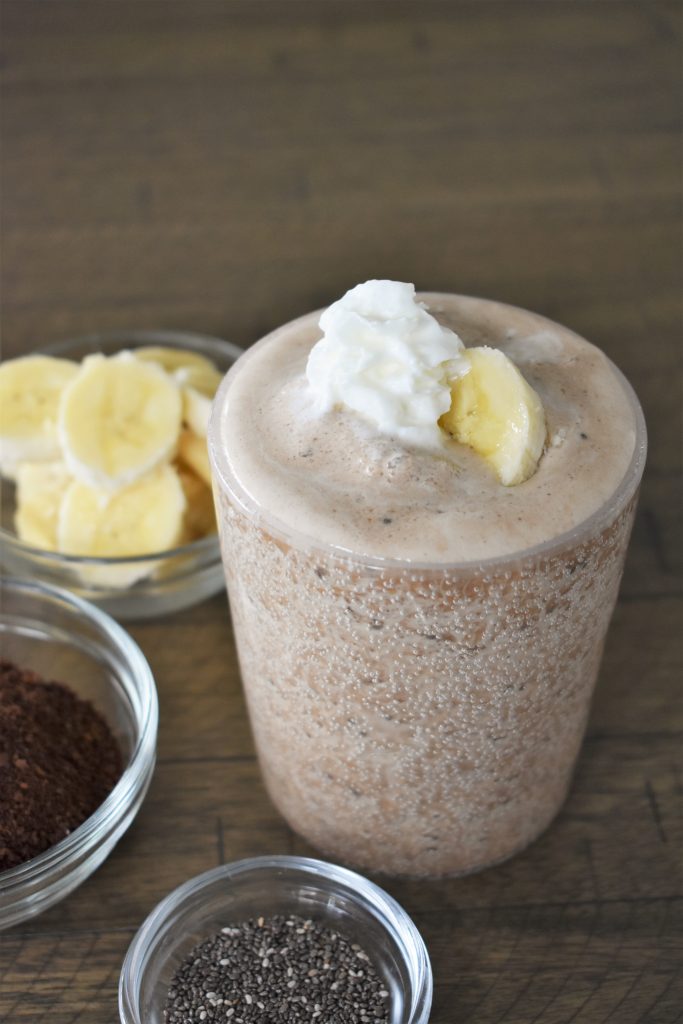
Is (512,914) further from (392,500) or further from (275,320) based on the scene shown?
(275,320)

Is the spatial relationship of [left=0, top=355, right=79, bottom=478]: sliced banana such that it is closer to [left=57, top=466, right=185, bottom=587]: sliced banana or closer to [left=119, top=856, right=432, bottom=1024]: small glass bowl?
[left=57, top=466, right=185, bottom=587]: sliced banana

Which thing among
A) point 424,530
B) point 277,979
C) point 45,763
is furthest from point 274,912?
point 424,530

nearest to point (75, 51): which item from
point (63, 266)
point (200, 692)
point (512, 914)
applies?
point (63, 266)

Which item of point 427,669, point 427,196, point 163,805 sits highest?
point 427,669

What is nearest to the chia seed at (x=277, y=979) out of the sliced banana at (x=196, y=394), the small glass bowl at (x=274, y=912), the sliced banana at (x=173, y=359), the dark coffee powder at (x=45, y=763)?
the small glass bowl at (x=274, y=912)

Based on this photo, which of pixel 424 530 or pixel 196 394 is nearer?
pixel 424 530

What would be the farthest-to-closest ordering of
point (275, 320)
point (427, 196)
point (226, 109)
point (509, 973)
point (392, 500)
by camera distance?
point (226, 109), point (427, 196), point (275, 320), point (509, 973), point (392, 500)

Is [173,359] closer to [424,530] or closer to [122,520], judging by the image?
[122,520]
